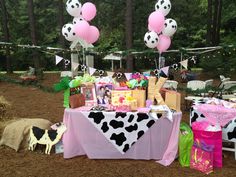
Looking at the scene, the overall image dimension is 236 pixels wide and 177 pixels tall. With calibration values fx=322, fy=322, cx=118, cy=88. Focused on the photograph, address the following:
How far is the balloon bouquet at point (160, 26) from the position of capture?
652 cm

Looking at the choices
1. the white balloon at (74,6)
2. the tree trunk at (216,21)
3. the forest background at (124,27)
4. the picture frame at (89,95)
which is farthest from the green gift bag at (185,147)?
the tree trunk at (216,21)

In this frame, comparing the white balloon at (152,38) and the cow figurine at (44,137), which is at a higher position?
the white balloon at (152,38)

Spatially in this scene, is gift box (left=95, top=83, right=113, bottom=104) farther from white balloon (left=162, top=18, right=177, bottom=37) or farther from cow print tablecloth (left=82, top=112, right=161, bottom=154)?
white balloon (left=162, top=18, right=177, bottom=37)

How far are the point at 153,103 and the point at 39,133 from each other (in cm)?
197

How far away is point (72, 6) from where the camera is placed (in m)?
9.06

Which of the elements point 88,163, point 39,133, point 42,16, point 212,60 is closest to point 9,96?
point 39,133

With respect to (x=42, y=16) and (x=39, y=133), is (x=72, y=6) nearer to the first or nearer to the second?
(x=39, y=133)

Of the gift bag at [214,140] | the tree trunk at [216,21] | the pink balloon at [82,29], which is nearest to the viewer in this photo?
the gift bag at [214,140]

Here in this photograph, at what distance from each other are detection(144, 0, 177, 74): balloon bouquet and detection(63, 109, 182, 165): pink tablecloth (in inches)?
94.7

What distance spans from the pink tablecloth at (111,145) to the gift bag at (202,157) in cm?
30

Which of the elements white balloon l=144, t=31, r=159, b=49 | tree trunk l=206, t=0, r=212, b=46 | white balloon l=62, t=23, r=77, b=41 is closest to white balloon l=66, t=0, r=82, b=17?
white balloon l=62, t=23, r=77, b=41

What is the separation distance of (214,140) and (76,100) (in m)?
2.21

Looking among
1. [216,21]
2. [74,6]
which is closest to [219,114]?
[74,6]

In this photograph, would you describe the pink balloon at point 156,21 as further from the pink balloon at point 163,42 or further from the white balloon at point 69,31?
the white balloon at point 69,31
